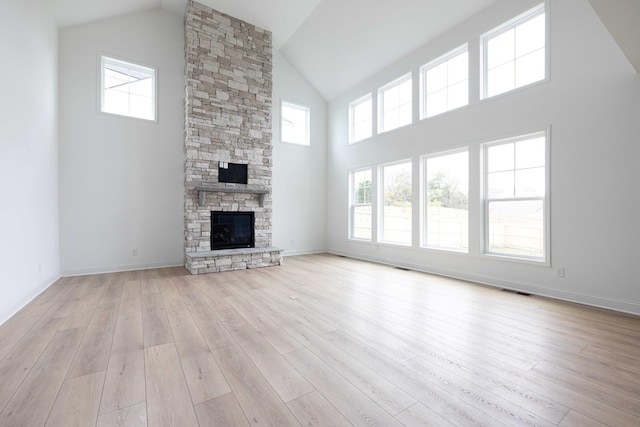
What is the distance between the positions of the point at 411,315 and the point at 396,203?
3.20 meters

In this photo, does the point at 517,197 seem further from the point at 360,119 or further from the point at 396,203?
the point at 360,119

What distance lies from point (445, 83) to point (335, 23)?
2.47 m

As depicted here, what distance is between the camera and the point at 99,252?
15.6 ft

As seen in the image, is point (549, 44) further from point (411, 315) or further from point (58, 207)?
point (58, 207)

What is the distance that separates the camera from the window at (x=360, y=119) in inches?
252

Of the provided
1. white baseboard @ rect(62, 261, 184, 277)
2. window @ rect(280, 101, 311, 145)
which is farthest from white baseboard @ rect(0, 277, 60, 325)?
window @ rect(280, 101, 311, 145)

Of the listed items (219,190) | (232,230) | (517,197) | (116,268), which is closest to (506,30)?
(517,197)

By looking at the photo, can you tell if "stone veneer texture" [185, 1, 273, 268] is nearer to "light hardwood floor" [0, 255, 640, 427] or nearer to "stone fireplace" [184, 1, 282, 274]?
"stone fireplace" [184, 1, 282, 274]

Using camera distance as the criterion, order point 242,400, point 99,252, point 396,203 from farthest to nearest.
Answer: point 396,203 < point 99,252 < point 242,400

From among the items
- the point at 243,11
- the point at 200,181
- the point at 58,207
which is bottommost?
the point at 58,207

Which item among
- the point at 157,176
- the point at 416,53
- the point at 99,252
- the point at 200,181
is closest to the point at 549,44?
the point at 416,53

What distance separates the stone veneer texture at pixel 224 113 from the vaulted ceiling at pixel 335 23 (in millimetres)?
427

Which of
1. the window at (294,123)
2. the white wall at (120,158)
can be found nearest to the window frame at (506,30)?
the window at (294,123)

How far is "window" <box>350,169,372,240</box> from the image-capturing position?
6445 millimetres
